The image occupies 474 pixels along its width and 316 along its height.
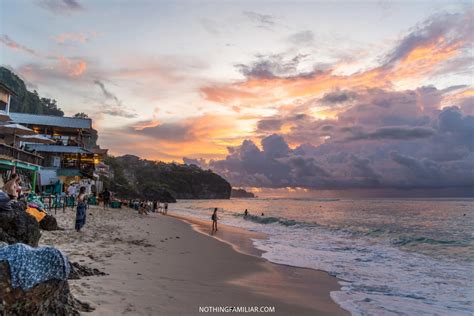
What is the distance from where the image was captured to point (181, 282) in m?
8.43

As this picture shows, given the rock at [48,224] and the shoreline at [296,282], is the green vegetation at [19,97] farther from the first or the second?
the shoreline at [296,282]

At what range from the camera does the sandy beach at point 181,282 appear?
20.7 ft

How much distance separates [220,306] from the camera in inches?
275

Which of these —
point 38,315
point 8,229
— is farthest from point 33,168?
point 38,315

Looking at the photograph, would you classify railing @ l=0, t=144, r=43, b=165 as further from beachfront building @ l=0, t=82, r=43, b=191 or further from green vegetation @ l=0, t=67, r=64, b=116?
green vegetation @ l=0, t=67, r=64, b=116

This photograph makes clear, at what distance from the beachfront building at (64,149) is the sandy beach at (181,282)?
28.4 metres

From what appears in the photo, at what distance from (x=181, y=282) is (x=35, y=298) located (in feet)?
15.1

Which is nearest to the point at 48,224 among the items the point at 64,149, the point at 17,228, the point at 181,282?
the point at 17,228

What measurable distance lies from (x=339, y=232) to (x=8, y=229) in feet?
86.2

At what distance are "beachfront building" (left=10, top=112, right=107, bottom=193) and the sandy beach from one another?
93.0 feet

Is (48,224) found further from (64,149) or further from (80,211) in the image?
(64,149)

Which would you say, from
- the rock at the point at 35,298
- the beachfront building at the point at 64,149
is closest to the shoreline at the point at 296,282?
the rock at the point at 35,298

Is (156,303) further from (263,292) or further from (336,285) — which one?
(336,285)

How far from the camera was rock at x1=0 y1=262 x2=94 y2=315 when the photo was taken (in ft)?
13.0
